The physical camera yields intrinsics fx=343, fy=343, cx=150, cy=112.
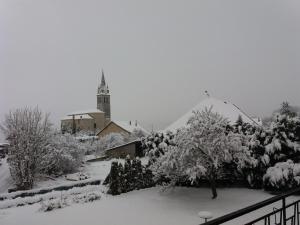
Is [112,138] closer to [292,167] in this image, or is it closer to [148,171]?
[148,171]

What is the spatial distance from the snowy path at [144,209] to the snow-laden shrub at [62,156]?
1284 cm

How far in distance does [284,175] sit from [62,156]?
62.5 feet

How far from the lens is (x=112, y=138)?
46312 millimetres

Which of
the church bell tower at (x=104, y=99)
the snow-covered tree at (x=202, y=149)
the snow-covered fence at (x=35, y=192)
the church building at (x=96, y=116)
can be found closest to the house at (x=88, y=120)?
the church building at (x=96, y=116)

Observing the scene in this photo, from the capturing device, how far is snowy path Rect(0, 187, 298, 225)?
33.4ft

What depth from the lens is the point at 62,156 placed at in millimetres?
27172

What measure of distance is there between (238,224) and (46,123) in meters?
19.8

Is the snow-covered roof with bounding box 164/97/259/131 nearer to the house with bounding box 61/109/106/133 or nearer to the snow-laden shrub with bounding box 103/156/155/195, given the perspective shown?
the snow-laden shrub with bounding box 103/156/155/195

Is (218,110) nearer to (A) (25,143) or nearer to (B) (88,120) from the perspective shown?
(A) (25,143)

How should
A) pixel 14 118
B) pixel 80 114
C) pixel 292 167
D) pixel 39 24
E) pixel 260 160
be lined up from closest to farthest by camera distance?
Answer: 1. pixel 292 167
2. pixel 260 160
3. pixel 39 24
4. pixel 14 118
5. pixel 80 114

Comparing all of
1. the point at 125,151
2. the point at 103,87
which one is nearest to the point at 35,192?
the point at 125,151

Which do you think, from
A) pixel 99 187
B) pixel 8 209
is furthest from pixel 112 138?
pixel 8 209

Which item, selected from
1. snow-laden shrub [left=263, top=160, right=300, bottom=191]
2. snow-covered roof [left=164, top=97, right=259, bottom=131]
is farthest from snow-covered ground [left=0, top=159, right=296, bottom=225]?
snow-covered roof [left=164, top=97, right=259, bottom=131]

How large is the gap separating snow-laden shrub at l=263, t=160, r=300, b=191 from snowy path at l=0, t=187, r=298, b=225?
0.65 meters
